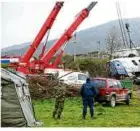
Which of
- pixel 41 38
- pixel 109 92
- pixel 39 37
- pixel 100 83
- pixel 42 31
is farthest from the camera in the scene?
pixel 41 38

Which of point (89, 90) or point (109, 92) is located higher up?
point (89, 90)

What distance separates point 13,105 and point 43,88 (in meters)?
10.4

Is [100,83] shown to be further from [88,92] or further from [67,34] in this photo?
[67,34]

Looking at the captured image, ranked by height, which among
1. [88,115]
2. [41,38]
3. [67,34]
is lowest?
[88,115]

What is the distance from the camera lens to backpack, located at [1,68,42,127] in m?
15.2

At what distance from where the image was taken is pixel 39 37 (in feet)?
99.1

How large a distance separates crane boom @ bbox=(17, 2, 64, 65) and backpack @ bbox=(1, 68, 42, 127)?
44.8 feet

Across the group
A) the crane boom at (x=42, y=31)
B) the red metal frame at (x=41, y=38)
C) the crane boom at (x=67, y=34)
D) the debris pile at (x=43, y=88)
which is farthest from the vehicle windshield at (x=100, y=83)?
the crane boom at (x=67, y=34)

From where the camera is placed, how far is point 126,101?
26.6m

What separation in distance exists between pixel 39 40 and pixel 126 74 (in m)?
18.3

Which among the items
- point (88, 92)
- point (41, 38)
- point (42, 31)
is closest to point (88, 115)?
point (88, 92)

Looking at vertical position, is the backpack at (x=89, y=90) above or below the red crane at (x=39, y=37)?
below

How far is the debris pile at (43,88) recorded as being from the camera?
25594 millimetres

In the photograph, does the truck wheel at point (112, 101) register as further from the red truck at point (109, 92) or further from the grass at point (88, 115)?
the grass at point (88, 115)
